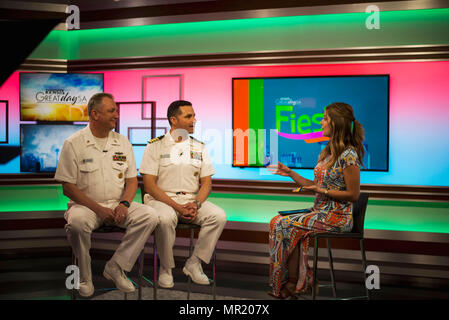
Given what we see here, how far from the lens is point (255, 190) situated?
4816 millimetres

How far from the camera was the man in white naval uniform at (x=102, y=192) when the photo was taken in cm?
288

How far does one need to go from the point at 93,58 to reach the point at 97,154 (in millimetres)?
2566

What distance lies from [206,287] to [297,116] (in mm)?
2031

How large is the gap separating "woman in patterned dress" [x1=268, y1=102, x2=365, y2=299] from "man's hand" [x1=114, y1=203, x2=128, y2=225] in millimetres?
1074

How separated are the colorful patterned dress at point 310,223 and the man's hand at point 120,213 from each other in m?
1.07

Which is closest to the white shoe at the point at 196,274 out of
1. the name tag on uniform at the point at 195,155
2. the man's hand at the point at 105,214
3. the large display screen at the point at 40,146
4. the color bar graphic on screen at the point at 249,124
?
the man's hand at the point at 105,214

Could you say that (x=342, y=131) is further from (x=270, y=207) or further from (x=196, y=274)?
(x=270, y=207)

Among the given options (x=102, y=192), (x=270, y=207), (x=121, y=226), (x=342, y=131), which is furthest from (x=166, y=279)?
(x=270, y=207)

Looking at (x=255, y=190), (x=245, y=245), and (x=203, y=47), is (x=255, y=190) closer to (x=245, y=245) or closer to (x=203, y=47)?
(x=245, y=245)

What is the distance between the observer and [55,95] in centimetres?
478

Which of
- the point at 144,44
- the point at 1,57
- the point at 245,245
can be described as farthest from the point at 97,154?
the point at 144,44

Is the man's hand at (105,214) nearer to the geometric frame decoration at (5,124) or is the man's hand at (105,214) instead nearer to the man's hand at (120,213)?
the man's hand at (120,213)

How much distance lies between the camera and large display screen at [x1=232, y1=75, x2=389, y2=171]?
4.43 m

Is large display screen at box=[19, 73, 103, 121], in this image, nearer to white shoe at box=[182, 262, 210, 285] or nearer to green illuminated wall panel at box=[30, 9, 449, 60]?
green illuminated wall panel at box=[30, 9, 449, 60]
